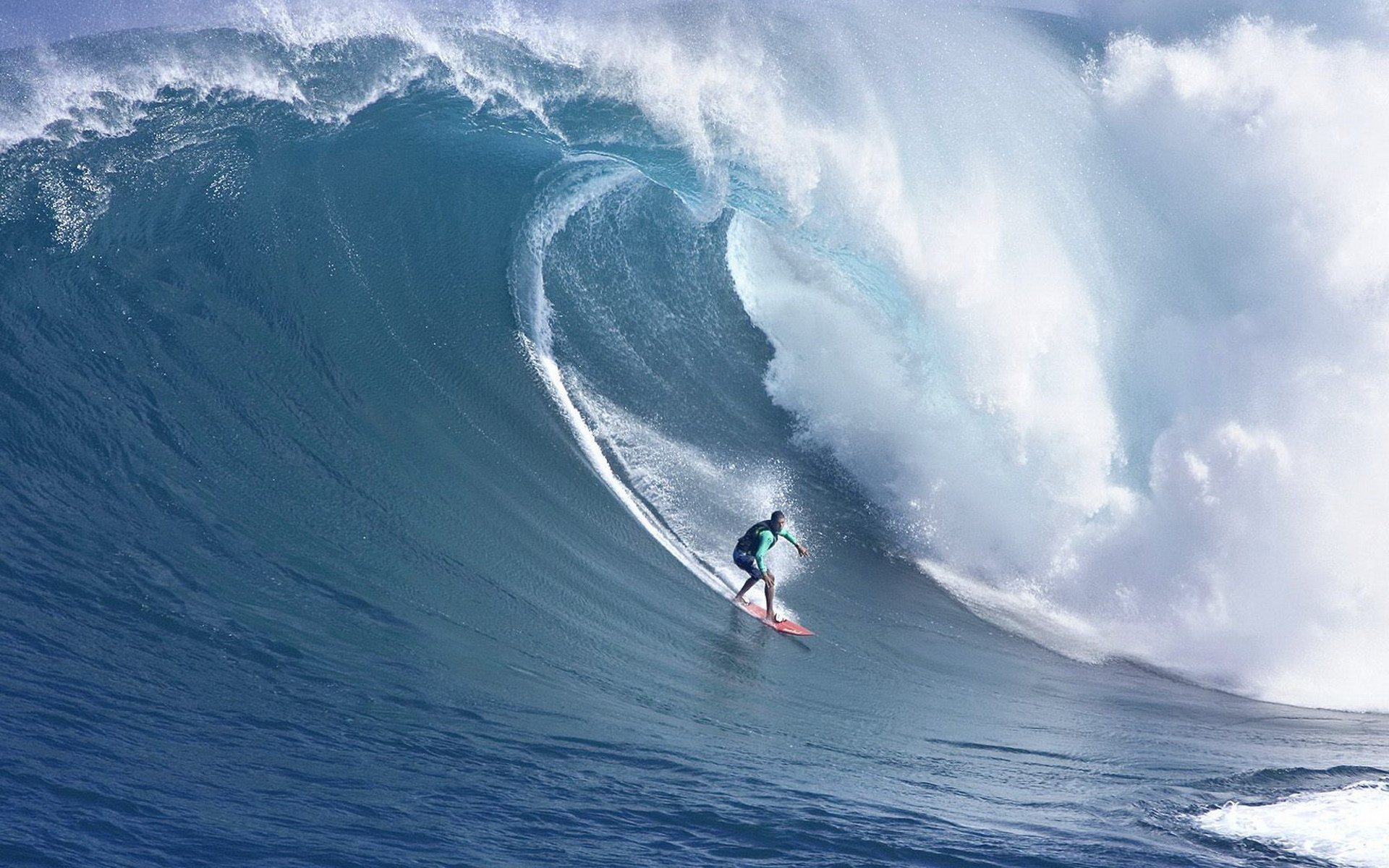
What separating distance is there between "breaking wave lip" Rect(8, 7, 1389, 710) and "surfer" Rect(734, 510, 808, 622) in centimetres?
35

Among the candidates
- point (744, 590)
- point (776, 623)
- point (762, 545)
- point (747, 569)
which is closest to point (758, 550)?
point (762, 545)

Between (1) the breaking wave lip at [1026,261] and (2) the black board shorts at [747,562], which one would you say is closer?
(2) the black board shorts at [747,562]

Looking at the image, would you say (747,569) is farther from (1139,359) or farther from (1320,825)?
(1139,359)

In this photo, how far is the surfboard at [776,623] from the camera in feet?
28.6

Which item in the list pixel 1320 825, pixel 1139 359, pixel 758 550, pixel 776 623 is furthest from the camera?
pixel 1139 359

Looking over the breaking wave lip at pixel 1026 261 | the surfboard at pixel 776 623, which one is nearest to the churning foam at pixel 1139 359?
the breaking wave lip at pixel 1026 261

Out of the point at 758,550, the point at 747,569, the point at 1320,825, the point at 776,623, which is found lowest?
the point at 1320,825

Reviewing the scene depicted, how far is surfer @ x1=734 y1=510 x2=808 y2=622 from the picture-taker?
8875 millimetres

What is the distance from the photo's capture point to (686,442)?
10891 millimetres

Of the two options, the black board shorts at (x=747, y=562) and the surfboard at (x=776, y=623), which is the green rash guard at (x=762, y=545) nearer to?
the black board shorts at (x=747, y=562)

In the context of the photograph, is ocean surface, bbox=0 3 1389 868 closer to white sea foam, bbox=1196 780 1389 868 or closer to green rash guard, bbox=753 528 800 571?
white sea foam, bbox=1196 780 1389 868

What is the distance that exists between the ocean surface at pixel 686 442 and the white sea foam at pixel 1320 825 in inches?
1.8

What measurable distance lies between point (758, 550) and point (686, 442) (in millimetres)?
2196

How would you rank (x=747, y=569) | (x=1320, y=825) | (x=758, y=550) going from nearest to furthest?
1. (x=1320, y=825)
2. (x=758, y=550)
3. (x=747, y=569)
